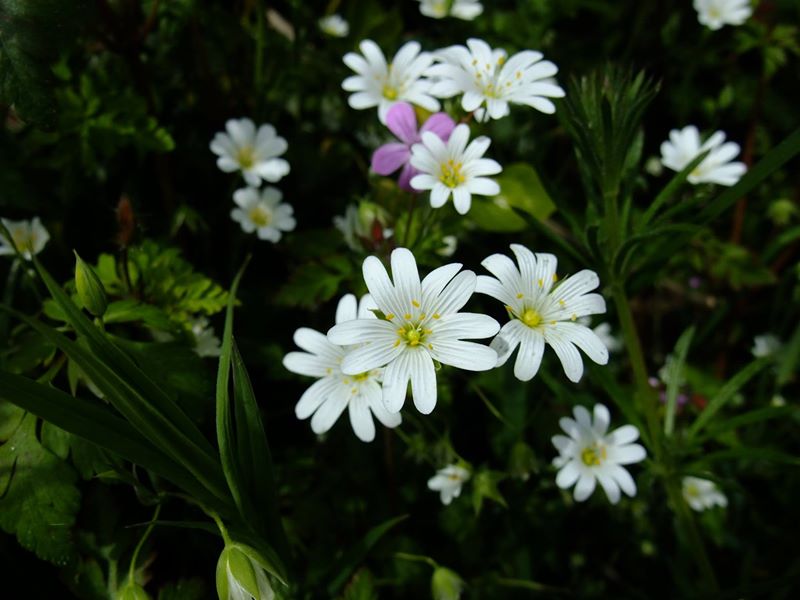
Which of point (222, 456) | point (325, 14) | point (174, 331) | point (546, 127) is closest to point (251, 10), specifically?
point (325, 14)

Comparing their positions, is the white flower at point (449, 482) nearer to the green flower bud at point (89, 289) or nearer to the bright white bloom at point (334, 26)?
the green flower bud at point (89, 289)

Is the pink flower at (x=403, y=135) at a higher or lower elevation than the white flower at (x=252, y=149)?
higher

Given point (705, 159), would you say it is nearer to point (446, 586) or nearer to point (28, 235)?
point (446, 586)

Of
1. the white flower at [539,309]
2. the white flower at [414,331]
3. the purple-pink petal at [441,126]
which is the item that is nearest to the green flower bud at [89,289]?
the white flower at [414,331]

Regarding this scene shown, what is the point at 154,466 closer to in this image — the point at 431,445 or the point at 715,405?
the point at 431,445

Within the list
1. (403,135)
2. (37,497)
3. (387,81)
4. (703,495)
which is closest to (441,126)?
(403,135)

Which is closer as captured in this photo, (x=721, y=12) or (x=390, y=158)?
(x=390, y=158)
